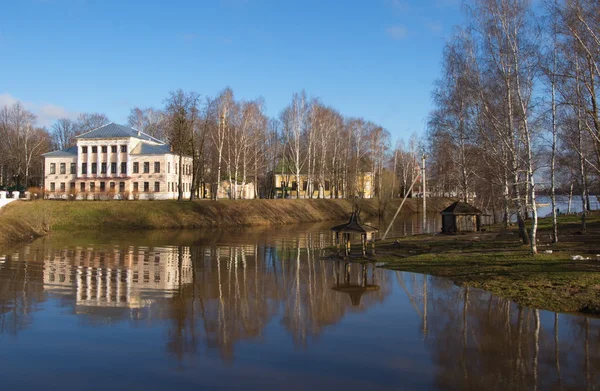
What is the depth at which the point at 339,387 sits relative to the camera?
8.91 meters

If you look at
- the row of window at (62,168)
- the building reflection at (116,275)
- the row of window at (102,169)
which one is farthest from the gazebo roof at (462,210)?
the row of window at (62,168)

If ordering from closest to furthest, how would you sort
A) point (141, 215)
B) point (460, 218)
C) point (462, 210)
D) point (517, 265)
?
point (517, 265) → point (462, 210) → point (460, 218) → point (141, 215)

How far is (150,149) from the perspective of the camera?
220ft

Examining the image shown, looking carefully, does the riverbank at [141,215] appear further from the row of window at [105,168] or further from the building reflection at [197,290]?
the row of window at [105,168]

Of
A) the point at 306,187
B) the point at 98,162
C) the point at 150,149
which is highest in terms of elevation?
the point at 150,149

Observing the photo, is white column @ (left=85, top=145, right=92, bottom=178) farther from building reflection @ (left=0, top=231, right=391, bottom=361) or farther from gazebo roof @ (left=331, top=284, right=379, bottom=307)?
gazebo roof @ (left=331, top=284, right=379, bottom=307)

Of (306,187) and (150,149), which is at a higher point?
(150,149)

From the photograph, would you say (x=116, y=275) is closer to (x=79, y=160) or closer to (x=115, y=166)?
(x=115, y=166)

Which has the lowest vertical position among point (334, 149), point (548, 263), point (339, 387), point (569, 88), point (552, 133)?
point (339, 387)

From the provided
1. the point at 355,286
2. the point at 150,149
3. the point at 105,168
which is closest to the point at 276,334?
the point at 355,286

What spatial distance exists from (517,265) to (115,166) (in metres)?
56.9

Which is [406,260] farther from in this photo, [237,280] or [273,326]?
[273,326]

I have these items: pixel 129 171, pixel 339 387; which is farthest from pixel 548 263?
pixel 129 171

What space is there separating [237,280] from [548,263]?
10.9 m
